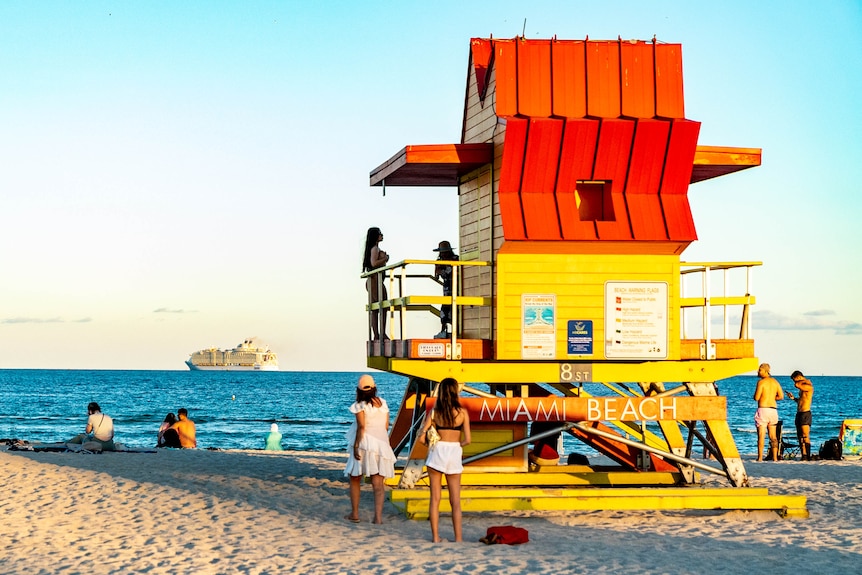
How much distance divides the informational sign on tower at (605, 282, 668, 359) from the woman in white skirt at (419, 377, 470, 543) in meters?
3.23

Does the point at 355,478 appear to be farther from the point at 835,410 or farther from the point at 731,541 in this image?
the point at 835,410

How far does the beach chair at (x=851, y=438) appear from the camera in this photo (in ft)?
85.3

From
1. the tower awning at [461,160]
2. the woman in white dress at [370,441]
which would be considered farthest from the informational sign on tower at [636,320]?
the woman in white dress at [370,441]

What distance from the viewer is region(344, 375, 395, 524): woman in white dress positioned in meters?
13.2

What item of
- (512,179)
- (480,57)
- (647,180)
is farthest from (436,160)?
(647,180)

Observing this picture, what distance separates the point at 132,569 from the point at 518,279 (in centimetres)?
625

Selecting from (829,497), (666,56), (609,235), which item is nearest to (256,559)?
(609,235)

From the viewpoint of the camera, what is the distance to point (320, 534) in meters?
13.1

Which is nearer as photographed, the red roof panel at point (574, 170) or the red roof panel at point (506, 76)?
the red roof panel at point (574, 170)

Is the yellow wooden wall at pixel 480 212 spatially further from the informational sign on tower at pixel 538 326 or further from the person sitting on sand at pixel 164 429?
the person sitting on sand at pixel 164 429

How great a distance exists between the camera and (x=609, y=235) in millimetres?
14578

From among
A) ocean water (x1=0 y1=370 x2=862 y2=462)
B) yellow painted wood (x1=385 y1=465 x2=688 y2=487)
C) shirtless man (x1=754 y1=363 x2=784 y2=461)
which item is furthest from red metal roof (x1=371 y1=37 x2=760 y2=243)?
ocean water (x1=0 y1=370 x2=862 y2=462)

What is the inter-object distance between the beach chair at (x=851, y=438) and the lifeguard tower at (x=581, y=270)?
468 inches

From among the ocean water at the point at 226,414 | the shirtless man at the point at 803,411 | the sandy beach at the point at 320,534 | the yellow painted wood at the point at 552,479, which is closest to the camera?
the sandy beach at the point at 320,534
